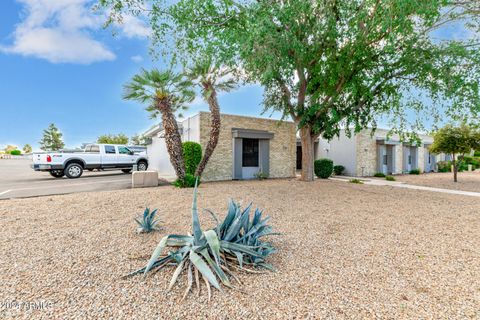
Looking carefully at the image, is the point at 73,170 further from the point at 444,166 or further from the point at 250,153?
the point at 444,166

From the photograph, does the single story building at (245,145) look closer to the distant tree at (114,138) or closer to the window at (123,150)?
the window at (123,150)

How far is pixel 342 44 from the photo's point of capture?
690 centimetres

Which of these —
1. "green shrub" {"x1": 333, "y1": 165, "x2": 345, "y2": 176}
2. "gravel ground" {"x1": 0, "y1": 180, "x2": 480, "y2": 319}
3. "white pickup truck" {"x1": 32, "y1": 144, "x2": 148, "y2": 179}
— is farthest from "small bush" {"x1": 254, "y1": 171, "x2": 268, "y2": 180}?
"white pickup truck" {"x1": 32, "y1": 144, "x2": 148, "y2": 179}

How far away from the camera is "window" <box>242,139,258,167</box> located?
12406 millimetres

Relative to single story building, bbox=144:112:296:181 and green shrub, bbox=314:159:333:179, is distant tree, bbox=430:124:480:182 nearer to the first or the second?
green shrub, bbox=314:159:333:179

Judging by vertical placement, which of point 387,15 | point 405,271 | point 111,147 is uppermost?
point 387,15

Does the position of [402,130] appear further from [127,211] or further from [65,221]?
[65,221]

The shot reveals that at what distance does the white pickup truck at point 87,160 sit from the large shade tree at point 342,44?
307 inches

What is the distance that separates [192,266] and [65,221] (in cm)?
348

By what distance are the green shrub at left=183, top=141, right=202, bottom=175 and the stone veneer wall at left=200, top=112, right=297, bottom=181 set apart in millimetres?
802

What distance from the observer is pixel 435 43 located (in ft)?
24.3

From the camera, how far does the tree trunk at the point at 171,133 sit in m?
8.51

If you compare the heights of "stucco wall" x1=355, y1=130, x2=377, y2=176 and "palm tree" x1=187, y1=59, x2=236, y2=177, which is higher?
"palm tree" x1=187, y1=59, x2=236, y2=177

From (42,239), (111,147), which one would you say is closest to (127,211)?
(42,239)
